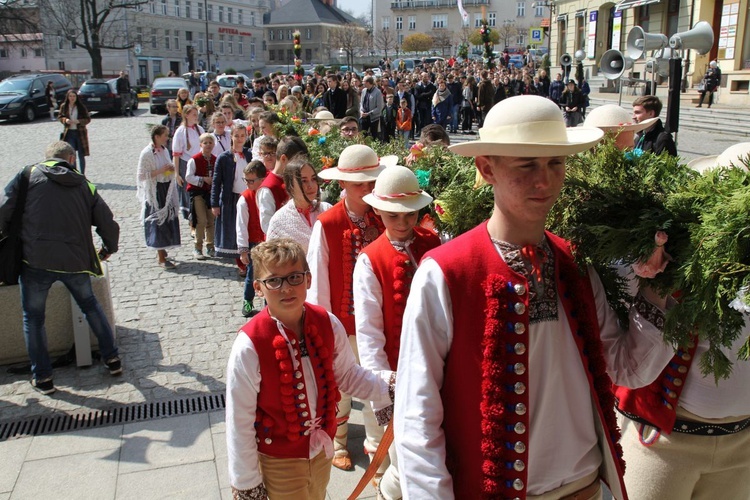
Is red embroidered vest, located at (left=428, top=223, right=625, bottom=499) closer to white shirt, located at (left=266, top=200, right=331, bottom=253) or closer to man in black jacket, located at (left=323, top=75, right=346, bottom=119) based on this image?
white shirt, located at (left=266, top=200, right=331, bottom=253)

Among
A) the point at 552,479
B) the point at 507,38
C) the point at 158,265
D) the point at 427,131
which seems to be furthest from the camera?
the point at 507,38

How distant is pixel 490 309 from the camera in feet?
6.58

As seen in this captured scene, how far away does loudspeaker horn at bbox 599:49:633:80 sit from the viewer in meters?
11.5

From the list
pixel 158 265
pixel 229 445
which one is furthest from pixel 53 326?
pixel 229 445

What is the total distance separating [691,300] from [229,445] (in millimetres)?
2007

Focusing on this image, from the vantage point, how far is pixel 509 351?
6.57 feet

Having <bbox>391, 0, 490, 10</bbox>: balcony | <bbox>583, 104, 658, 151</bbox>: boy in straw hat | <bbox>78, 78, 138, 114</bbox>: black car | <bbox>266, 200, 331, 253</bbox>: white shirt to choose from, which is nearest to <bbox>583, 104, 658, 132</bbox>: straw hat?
<bbox>583, 104, 658, 151</bbox>: boy in straw hat

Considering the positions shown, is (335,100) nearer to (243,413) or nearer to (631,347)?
(243,413)

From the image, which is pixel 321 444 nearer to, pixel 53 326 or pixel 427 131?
pixel 427 131

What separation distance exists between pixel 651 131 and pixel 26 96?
2754 cm

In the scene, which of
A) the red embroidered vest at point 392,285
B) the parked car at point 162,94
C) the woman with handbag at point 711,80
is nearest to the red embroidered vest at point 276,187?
the red embroidered vest at point 392,285

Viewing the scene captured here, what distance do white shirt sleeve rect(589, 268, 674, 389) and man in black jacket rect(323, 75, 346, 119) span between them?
16402 millimetres

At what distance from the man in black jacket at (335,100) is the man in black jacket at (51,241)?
1293 cm

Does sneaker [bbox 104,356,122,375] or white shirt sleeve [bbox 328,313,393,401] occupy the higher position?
white shirt sleeve [bbox 328,313,393,401]
